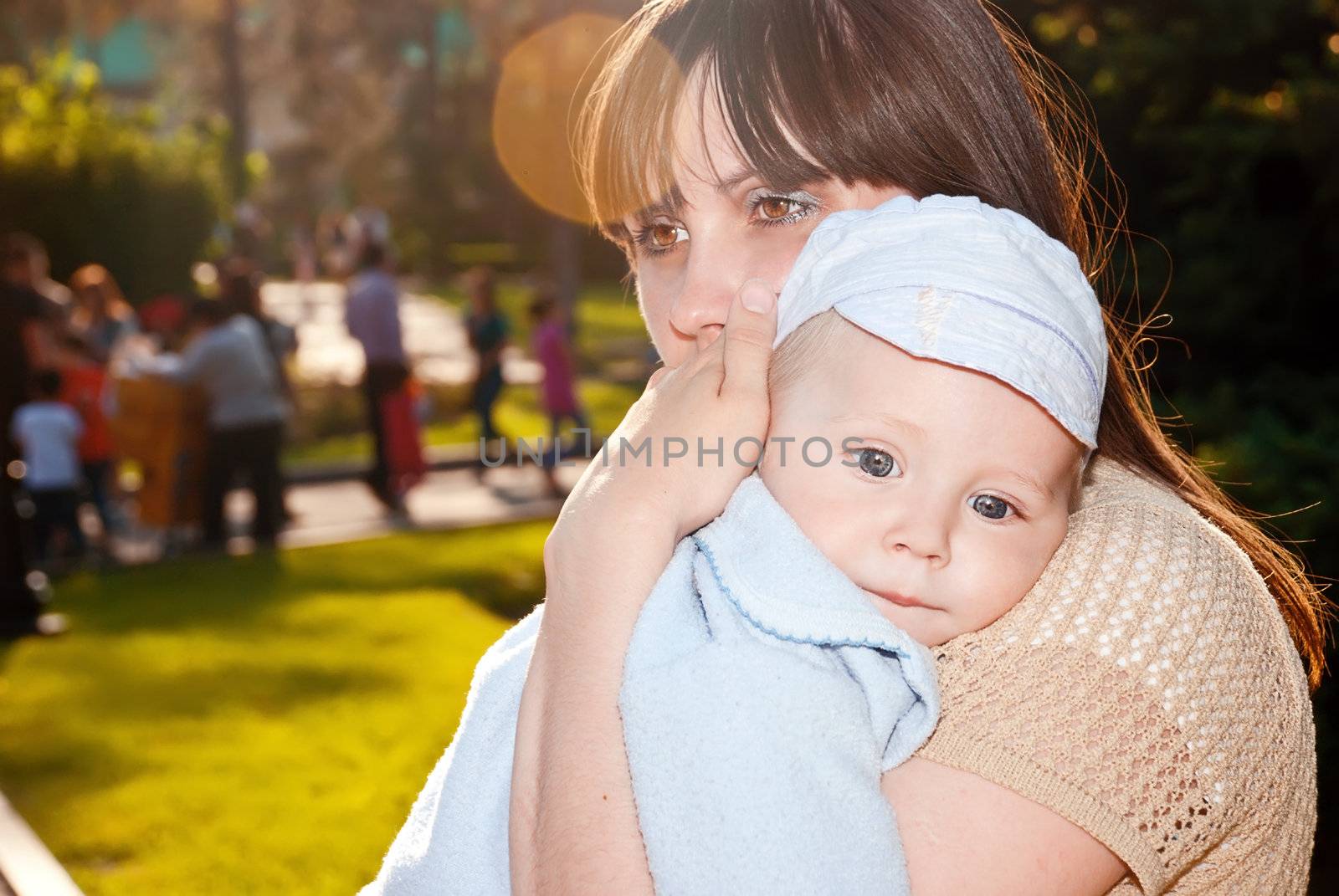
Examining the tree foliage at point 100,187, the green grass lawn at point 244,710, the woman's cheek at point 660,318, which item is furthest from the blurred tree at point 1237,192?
the tree foliage at point 100,187

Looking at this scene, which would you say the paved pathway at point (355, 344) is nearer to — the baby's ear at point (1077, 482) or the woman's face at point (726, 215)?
the woman's face at point (726, 215)

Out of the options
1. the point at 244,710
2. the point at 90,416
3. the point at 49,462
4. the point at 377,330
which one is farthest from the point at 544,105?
the point at 244,710

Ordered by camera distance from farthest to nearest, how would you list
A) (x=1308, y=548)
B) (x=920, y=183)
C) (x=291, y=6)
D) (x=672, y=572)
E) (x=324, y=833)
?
(x=291, y=6)
(x=324, y=833)
(x=1308, y=548)
(x=920, y=183)
(x=672, y=572)

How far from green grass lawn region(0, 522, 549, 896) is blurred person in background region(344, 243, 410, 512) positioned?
261 cm

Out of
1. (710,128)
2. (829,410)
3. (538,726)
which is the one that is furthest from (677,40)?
(538,726)

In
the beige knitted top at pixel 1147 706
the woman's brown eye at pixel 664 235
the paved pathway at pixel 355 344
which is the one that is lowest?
the paved pathway at pixel 355 344

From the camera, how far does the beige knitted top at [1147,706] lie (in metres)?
1.52

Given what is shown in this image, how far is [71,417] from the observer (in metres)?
10.2

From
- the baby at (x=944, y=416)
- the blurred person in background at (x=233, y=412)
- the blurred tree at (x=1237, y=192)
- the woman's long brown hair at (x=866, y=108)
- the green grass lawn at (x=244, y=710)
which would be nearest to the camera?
the baby at (x=944, y=416)

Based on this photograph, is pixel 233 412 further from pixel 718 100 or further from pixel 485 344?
pixel 718 100

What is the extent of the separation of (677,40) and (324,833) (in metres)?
4.36

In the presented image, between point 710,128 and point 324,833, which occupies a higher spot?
point 710,128

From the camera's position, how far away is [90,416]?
11.1 meters

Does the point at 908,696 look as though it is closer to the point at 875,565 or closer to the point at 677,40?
the point at 875,565
